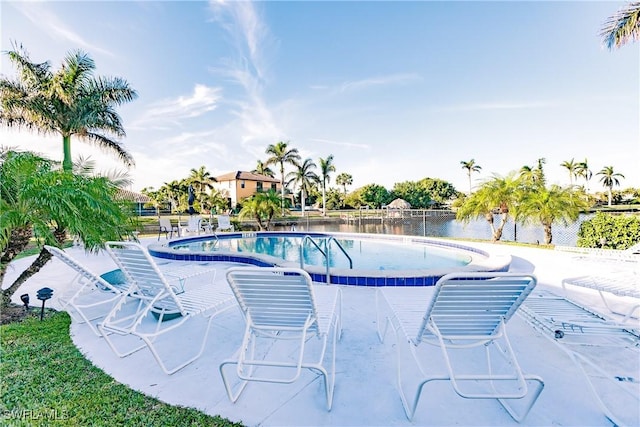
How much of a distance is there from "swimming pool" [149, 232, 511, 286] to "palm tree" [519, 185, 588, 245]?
3.97m

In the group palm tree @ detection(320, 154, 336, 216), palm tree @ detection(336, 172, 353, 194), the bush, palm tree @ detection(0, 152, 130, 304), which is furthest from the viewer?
palm tree @ detection(336, 172, 353, 194)

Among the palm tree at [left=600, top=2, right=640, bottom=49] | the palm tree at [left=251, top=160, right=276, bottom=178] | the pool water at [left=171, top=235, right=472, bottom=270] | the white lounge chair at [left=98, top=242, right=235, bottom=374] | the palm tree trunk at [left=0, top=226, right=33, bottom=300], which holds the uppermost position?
the palm tree at [left=251, top=160, right=276, bottom=178]

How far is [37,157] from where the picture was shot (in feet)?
13.2

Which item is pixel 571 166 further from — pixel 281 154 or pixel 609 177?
pixel 281 154

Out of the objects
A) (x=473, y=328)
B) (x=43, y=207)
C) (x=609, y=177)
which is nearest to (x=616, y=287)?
(x=473, y=328)

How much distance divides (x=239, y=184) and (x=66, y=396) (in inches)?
1762

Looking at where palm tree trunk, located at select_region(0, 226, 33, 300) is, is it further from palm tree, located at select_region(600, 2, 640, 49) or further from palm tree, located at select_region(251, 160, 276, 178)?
palm tree, located at select_region(251, 160, 276, 178)

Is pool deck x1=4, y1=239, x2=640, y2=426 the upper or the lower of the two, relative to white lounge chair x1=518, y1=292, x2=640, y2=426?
lower

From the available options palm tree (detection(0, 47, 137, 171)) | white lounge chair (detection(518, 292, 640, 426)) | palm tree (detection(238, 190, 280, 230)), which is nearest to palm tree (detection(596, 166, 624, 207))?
palm tree (detection(238, 190, 280, 230))

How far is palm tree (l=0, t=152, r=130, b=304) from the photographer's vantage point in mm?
3594

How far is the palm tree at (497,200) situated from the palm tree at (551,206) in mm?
397

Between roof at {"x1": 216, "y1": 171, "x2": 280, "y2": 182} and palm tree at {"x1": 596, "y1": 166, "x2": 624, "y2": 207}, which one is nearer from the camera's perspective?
roof at {"x1": 216, "y1": 171, "x2": 280, "y2": 182}

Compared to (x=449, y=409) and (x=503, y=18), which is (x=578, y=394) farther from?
(x=503, y=18)

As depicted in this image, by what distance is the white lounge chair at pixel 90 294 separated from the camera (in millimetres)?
3152
